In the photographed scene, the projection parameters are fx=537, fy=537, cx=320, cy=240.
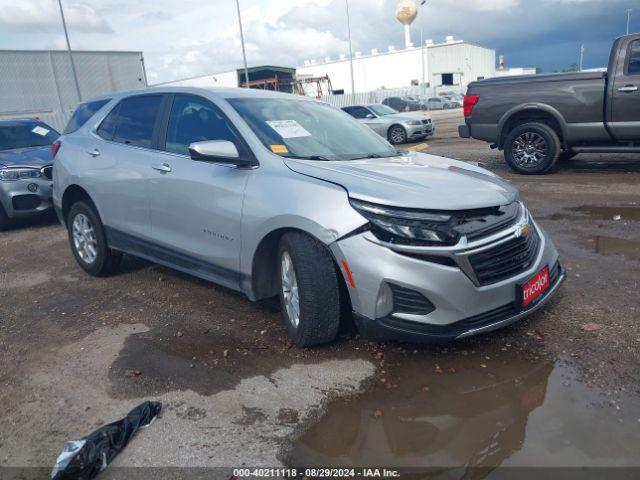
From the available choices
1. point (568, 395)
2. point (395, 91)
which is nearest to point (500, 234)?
point (568, 395)

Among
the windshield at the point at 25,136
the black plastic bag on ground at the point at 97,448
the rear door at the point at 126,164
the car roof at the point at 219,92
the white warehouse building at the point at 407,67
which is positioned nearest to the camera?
the black plastic bag on ground at the point at 97,448

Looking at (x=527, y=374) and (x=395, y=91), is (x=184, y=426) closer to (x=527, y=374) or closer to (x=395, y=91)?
(x=527, y=374)

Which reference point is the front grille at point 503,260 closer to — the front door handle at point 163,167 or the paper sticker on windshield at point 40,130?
the front door handle at point 163,167

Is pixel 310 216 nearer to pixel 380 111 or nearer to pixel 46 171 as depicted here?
pixel 46 171

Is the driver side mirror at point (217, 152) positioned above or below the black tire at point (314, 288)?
above

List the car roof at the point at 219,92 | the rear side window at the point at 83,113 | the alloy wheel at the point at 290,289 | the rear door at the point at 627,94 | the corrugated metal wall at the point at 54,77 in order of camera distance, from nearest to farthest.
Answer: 1. the alloy wheel at the point at 290,289
2. the car roof at the point at 219,92
3. the rear side window at the point at 83,113
4. the rear door at the point at 627,94
5. the corrugated metal wall at the point at 54,77

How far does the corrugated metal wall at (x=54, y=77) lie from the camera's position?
33.4m

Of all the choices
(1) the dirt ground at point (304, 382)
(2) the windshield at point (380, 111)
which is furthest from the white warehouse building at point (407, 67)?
(1) the dirt ground at point (304, 382)

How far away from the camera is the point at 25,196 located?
25.8 ft

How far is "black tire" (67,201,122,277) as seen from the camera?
5.12 meters

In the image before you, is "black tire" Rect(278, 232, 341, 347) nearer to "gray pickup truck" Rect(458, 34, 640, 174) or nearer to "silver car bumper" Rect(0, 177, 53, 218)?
"silver car bumper" Rect(0, 177, 53, 218)

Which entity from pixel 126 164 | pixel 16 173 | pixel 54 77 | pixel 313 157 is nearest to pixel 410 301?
pixel 313 157

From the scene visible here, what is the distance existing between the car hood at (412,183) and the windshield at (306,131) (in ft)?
0.72

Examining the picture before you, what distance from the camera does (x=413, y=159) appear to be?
430cm
